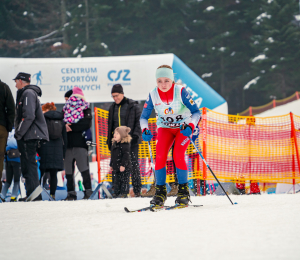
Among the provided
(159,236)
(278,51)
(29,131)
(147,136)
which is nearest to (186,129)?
(147,136)

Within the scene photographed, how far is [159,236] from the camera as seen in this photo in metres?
2.36

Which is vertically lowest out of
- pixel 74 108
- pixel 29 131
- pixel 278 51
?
pixel 29 131

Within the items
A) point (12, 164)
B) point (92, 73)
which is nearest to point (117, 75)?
point (92, 73)

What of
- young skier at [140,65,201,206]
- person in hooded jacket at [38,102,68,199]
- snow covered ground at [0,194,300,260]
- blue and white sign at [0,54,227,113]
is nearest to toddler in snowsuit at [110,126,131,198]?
person in hooded jacket at [38,102,68,199]

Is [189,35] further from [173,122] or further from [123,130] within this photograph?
[173,122]

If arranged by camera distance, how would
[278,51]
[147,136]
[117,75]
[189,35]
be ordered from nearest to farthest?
[147,136], [117,75], [278,51], [189,35]

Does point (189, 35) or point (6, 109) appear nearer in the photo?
point (6, 109)

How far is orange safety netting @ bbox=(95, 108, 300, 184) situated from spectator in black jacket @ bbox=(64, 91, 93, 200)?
835 mm

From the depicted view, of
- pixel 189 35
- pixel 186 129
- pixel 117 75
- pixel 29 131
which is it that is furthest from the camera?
pixel 189 35

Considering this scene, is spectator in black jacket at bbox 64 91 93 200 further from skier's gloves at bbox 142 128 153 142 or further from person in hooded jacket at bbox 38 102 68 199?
skier's gloves at bbox 142 128 153 142

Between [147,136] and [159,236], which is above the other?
[147,136]

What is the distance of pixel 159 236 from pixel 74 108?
13.2 feet

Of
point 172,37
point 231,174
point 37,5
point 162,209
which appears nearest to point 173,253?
point 162,209

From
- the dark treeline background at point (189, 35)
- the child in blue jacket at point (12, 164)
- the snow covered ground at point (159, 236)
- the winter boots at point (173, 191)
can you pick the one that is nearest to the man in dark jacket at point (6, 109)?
the child in blue jacket at point (12, 164)
